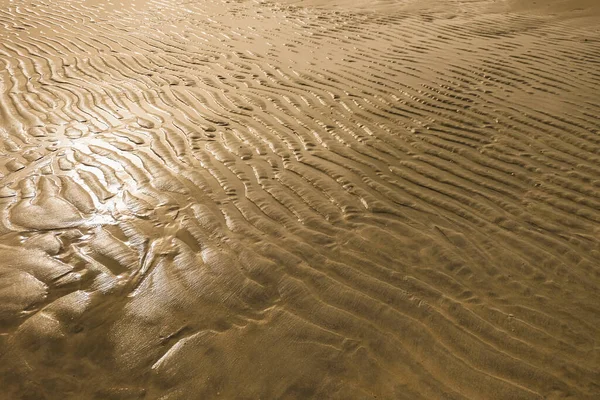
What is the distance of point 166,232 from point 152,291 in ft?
1.78

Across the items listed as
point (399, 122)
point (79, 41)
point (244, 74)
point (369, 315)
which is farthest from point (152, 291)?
A: point (79, 41)

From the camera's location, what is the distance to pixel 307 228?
124 inches

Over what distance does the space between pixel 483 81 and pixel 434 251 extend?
312 cm

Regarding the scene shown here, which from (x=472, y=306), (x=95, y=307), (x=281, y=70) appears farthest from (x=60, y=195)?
(x=281, y=70)

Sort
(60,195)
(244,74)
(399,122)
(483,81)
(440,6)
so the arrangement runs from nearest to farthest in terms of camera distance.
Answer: (60,195)
(399,122)
(483,81)
(244,74)
(440,6)

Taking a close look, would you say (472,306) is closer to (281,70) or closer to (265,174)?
(265,174)

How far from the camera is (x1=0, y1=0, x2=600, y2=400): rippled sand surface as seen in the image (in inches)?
89.1

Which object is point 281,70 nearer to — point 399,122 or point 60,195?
point 399,122

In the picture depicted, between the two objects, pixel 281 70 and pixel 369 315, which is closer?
pixel 369 315

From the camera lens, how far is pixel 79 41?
7.66 meters

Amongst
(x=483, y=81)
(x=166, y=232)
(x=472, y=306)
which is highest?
(x=483, y=81)

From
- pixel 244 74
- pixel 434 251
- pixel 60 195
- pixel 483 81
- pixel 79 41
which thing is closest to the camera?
pixel 434 251

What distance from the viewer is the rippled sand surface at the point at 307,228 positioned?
226 centimetres

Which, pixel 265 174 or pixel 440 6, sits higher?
pixel 440 6
